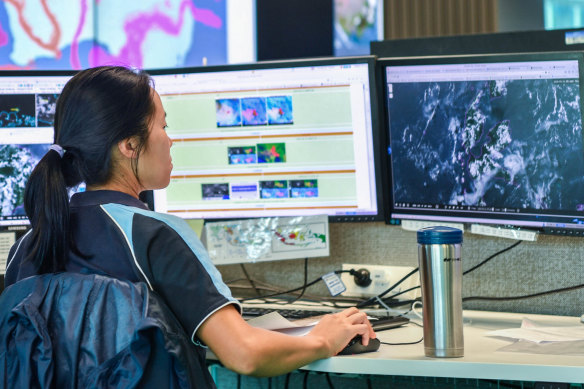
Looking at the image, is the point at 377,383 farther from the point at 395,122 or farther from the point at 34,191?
the point at 34,191

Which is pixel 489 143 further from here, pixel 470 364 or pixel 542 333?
pixel 470 364

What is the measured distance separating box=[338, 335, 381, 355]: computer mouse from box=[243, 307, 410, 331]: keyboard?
17cm

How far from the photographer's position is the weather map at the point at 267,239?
1.67 meters

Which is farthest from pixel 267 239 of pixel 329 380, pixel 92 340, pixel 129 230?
A: pixel 92 340

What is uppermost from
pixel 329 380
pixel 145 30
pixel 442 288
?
pixel 145 30

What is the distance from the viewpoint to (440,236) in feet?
3.53

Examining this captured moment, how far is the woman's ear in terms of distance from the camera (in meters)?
1.11

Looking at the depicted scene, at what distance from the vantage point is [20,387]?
2.88 ft

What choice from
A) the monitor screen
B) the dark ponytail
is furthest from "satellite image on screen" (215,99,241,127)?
the dark ponytail

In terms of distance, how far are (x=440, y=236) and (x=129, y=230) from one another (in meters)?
0.46

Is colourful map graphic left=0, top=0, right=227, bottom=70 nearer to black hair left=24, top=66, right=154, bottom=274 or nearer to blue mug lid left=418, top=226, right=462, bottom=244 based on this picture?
black hair left=24, top=66, right=154, bottom=274

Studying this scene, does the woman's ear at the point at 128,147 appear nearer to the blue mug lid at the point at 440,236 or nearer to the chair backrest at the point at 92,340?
the chair backrest at the point at 92,340

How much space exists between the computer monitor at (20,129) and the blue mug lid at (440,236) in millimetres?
972

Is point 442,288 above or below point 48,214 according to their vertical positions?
below
